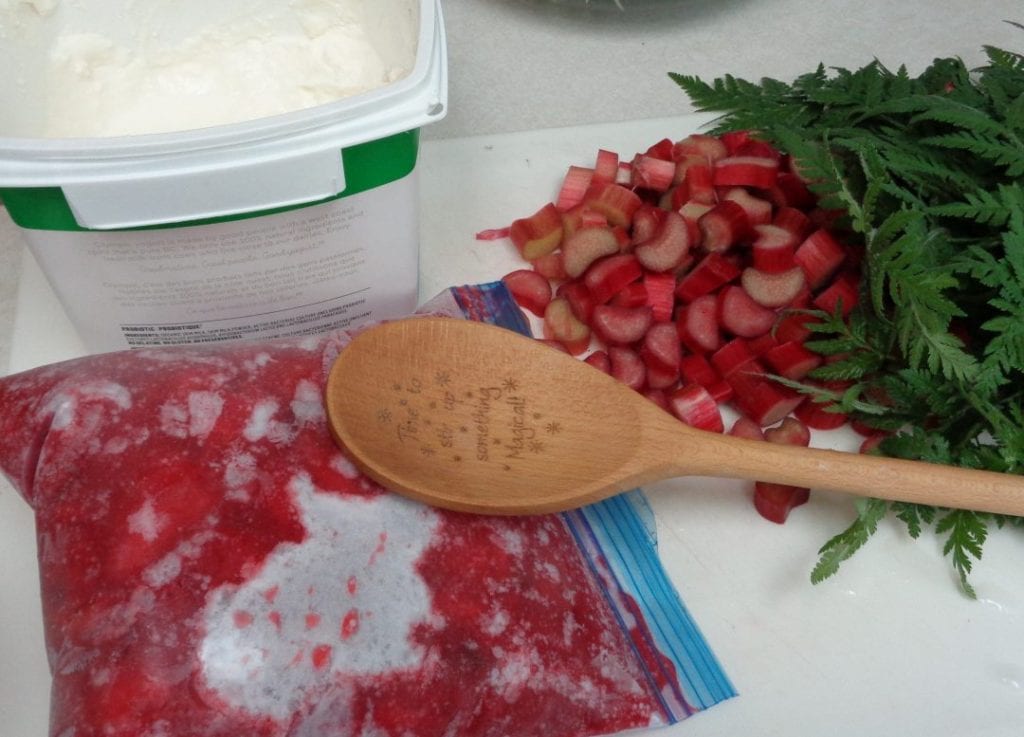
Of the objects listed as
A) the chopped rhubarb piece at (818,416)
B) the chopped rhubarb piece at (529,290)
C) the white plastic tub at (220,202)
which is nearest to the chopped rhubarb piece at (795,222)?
the chopped rhubarb piece at (818,416)

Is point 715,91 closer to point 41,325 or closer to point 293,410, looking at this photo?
point 293,410

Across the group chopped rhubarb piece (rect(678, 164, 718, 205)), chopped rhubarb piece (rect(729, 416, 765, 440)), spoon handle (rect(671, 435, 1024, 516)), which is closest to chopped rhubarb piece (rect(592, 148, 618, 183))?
chopped rhubarb piece (rect(678, 164, 718, 205))

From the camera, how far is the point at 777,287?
1.17 metres

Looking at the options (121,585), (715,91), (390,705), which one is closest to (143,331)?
(121,585)

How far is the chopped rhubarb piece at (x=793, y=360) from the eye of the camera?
1.14 meters

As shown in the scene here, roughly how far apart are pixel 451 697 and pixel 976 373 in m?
0.69

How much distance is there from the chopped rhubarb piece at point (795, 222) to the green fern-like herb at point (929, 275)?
5 cm

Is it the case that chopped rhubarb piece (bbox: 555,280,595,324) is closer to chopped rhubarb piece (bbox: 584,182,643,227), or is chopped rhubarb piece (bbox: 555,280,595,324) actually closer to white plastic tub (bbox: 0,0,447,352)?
chopped rhubarb piece (bbox: 584,182,643,227)

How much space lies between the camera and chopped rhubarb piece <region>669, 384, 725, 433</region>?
3.72ft

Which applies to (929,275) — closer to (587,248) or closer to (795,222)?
(795,222)

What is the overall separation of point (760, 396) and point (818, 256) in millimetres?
220

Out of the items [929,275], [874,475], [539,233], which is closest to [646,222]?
[539,233]

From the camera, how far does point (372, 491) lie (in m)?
0.90

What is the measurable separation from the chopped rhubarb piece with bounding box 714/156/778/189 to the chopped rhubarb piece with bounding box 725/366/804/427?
28cm
